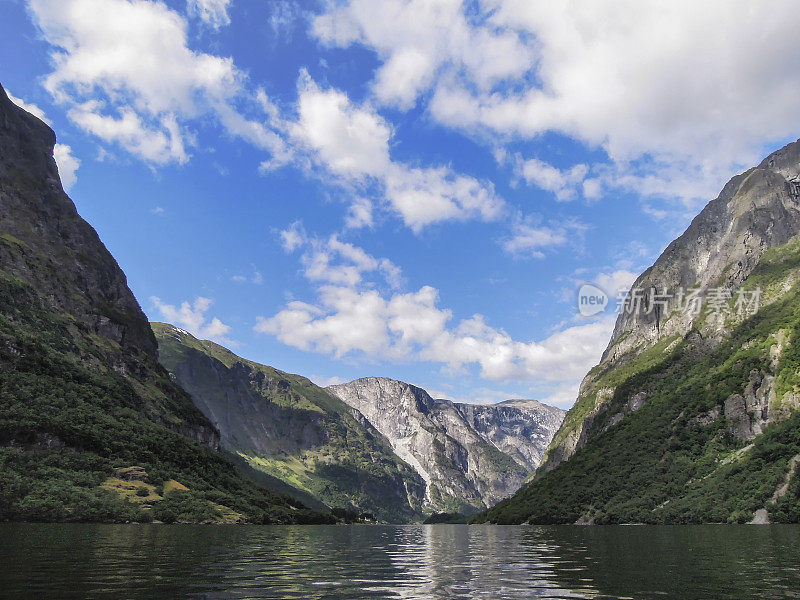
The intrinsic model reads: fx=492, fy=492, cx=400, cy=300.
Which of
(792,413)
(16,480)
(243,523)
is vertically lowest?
(243,523)

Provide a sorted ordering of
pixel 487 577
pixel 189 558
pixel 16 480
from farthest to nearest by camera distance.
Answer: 1. pixel 16 480
2. pixel 189 558
3. pixel 487 577

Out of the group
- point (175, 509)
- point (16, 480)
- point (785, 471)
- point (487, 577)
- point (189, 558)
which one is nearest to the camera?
point (487, 577)

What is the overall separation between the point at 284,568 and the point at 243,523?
177 metres

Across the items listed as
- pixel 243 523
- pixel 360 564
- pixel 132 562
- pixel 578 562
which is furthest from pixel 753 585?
pixel 243 523

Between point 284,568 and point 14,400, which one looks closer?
point 284,568

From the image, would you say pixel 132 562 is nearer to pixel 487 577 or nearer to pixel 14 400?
pixel 487 577

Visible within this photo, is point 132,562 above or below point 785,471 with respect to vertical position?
below

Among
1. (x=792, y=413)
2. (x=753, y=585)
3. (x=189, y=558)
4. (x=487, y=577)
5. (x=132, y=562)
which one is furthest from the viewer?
(x=792, y=413)

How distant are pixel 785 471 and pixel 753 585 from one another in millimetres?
176103

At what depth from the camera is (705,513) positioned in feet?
548

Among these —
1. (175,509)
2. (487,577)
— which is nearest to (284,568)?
(487,577)

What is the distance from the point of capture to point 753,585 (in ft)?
86.3

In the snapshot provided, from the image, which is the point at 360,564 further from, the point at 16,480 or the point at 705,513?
the point at 705,513

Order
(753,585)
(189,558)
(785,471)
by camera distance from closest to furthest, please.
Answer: (753,585) → (189,558) → (785,471)
